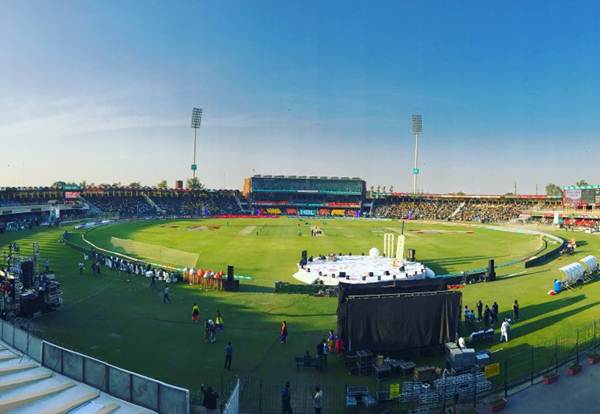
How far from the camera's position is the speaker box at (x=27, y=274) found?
2422cm

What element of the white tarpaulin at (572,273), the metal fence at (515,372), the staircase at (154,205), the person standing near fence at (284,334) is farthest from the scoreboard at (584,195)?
the staircase at (154,205)

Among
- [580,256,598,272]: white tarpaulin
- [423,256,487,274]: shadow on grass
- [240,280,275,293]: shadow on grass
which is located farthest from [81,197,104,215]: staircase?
[580,256,598,272]: white tarpaulin

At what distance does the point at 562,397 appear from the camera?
1412 cm

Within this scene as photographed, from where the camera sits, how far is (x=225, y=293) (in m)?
29.8

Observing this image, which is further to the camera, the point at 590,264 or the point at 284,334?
the point at 590,264

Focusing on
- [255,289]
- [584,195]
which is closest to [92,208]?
[255,289]

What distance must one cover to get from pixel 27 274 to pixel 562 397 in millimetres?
27203

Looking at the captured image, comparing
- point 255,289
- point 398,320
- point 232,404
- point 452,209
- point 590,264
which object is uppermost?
point 452,209

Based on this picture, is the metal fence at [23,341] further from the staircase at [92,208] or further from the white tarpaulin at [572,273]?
the staircase at [92,208]

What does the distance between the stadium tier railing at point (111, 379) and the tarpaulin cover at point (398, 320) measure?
31.2 ft

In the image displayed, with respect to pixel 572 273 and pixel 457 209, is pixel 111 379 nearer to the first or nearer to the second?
pixel 572 273

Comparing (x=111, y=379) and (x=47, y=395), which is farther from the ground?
(x=111, y=379)

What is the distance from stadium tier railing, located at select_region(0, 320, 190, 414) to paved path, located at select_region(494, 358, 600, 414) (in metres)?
10.3

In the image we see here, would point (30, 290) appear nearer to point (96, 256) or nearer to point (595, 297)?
point (96, 256)
